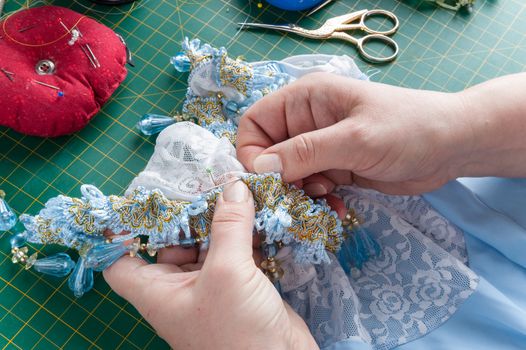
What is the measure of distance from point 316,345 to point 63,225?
761mm

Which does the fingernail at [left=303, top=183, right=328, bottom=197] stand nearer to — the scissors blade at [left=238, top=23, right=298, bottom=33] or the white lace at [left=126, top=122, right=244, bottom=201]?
the white lace at [left=126, top=122, right=244, bottom=201]

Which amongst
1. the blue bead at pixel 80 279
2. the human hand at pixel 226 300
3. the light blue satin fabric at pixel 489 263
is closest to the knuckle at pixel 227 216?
the human hand at pixel 226 300

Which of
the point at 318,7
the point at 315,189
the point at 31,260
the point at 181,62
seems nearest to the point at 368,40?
the point at 318,7

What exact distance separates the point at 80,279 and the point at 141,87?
745mm

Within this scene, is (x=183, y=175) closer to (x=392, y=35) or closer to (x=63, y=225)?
(x=63, y=225)

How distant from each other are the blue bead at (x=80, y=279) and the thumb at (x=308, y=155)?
629mm

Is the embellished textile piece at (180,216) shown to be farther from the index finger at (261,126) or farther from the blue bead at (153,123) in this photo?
the blue bead at (153,123)

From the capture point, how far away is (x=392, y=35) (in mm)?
2201

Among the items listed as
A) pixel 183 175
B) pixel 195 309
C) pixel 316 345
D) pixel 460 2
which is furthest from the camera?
pixel 460 2

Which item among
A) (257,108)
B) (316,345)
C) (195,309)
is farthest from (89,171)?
(316,345)

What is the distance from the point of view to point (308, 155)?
1.47 metres

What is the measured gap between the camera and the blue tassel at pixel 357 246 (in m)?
1.64

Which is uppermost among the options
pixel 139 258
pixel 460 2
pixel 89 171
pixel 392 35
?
pixel 460 2

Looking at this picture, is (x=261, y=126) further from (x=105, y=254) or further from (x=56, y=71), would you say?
(x=56, y=71)
